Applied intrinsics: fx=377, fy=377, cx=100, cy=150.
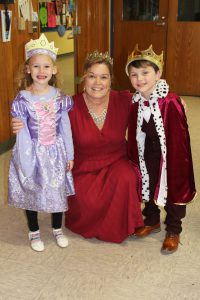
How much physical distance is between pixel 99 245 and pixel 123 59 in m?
4.22

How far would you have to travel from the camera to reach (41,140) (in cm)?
192

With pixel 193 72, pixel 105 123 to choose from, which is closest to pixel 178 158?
pixel 105 123

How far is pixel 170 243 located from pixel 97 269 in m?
0.43

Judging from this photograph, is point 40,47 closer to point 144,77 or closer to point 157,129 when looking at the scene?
point 144,77

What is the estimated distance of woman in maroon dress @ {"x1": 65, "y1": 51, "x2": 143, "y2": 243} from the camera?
2.04m

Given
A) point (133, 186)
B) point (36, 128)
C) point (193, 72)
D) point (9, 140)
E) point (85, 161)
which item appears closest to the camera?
point (36, 128)

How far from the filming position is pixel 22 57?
359cm

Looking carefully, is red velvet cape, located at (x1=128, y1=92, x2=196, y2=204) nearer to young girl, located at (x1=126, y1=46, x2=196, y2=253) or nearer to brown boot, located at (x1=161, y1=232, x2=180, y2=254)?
young girl, located at (x1=126, y1=46, x2=196, y2=253)

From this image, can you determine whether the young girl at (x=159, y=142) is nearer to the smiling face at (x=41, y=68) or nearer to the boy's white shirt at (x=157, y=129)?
the boy's white shirt at (x=157, y=129)

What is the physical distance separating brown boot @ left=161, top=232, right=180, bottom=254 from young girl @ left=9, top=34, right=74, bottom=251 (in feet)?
1.88

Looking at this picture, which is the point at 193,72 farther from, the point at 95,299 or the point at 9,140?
the point at 95,299

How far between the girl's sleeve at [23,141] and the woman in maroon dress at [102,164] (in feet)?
1.06

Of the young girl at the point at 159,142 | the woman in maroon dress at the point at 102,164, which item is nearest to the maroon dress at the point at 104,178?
the woman in maroon dress at the point at 102,164

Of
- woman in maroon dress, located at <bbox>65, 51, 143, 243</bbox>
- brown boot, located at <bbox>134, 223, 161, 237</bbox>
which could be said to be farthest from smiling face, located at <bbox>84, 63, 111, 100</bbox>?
brown boot, located at <bbox>134, 223, 161, 237</bbox>
